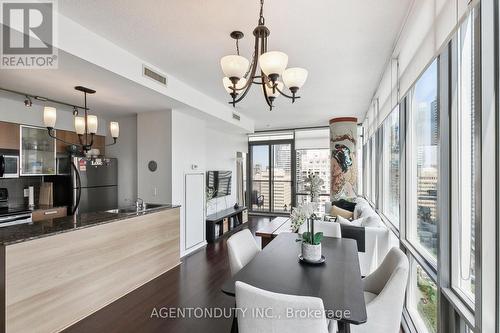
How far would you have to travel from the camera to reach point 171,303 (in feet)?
9.28

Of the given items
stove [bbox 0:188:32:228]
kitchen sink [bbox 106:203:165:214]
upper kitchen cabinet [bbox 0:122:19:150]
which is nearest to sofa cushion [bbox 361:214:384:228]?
kitchen sink [bbox 106:203:165:214]

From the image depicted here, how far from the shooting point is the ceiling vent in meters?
2.97

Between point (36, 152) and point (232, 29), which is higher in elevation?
point (232, 29)

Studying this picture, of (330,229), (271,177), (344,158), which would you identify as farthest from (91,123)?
(271,177)

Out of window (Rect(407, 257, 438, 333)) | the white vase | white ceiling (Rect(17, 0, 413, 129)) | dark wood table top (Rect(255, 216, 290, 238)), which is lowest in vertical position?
window (Rect(407, 257, 438, 333))

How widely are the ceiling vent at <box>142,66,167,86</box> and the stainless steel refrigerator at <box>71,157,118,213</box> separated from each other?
90.7 inches

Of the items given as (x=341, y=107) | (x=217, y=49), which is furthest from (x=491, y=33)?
(x=341, y=107)

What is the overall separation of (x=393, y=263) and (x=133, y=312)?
8.75 feet

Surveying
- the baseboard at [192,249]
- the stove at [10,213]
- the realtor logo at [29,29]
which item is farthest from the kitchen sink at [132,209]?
the realtor logo at [29,29]

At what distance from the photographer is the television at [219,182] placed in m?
5.84

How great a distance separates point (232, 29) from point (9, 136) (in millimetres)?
3864

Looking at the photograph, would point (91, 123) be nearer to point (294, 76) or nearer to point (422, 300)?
point (294, 76)

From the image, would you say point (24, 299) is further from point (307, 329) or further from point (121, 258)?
point (307, 329)

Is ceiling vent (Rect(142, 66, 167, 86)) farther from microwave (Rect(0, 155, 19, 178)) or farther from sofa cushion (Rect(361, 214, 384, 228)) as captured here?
sofa cushion (Rect(361, 214, 384, 228))
